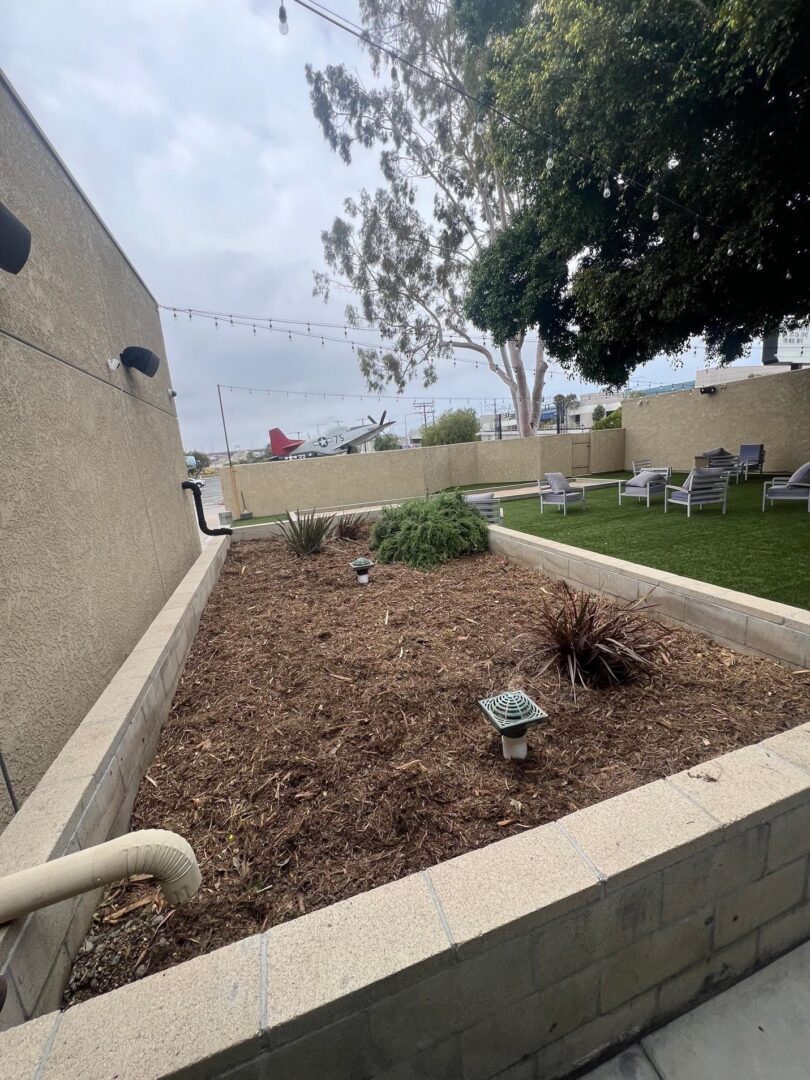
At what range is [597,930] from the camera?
1.16 meters

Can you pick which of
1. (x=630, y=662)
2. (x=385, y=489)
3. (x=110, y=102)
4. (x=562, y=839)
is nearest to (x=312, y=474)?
(x=385, y=489)

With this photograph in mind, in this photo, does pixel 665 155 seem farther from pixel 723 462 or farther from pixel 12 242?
pixel 12 242

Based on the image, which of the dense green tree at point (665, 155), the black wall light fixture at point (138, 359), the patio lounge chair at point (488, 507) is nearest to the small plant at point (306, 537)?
the patio lounge chair at point (488, 507)

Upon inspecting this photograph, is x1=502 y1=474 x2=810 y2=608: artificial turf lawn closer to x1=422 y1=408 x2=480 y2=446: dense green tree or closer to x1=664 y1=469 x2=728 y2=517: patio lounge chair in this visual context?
x1=664 y1=469 x2=728 y2=517: patio lounge chair

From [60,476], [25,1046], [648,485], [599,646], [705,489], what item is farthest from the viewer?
[648,485]

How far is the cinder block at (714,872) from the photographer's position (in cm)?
124

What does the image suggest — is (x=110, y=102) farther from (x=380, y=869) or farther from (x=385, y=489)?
(x=385, y=489)

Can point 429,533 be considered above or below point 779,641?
above

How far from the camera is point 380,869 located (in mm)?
1446

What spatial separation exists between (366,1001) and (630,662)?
1.97m

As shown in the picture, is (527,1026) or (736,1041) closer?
(527,1026)

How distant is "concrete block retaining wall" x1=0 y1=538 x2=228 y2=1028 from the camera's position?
1.08 metres

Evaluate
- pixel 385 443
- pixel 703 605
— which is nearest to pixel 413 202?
pixel 385 443

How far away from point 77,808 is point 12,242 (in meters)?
1.92
